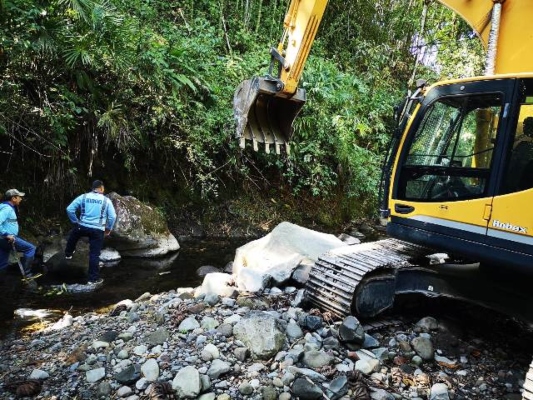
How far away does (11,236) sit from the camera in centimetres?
624

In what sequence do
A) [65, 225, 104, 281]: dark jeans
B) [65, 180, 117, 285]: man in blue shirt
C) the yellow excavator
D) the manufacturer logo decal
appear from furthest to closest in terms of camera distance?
1. [65, 180, 117, 285]: man in blue shirt
2. [65, 225, 104, 281]: dark jeans
3. the yellow excavator
4. the manufacturer logo decal

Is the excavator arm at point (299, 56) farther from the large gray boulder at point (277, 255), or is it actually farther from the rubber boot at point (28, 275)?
the rubber boot at point (28, 275)

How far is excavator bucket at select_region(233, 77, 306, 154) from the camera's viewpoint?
4.54m

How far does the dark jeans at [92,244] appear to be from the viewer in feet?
21.4

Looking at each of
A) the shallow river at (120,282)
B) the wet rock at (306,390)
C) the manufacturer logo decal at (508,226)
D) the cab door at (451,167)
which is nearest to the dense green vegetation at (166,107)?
the shallow river at (120,282)

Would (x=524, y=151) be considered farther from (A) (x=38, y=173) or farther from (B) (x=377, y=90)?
(B) (x=377, y=90)

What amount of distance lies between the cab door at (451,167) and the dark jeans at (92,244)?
4.31 m

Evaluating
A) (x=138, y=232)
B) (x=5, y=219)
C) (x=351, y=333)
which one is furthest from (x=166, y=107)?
(x=351, y=333)

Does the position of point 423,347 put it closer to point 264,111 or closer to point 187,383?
point 187,383

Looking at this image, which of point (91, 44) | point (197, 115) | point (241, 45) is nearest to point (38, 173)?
point (91, 44)

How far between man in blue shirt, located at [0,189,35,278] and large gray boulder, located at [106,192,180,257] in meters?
1.30

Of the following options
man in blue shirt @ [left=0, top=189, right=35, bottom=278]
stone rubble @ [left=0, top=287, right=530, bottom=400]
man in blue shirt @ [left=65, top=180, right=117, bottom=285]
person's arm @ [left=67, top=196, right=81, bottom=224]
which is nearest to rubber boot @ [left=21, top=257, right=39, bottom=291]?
man in blue shirt @ [left=0, top=189, right=35, bottom=278]

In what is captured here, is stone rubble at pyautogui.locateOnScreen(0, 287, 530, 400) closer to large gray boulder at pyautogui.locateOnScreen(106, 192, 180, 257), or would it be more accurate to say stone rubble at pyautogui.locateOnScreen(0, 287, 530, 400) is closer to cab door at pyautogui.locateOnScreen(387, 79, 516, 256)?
cab door at pyautogui.locateOnScreen(387, 79, 516, 256)

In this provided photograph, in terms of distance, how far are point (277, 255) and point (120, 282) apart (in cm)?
236
